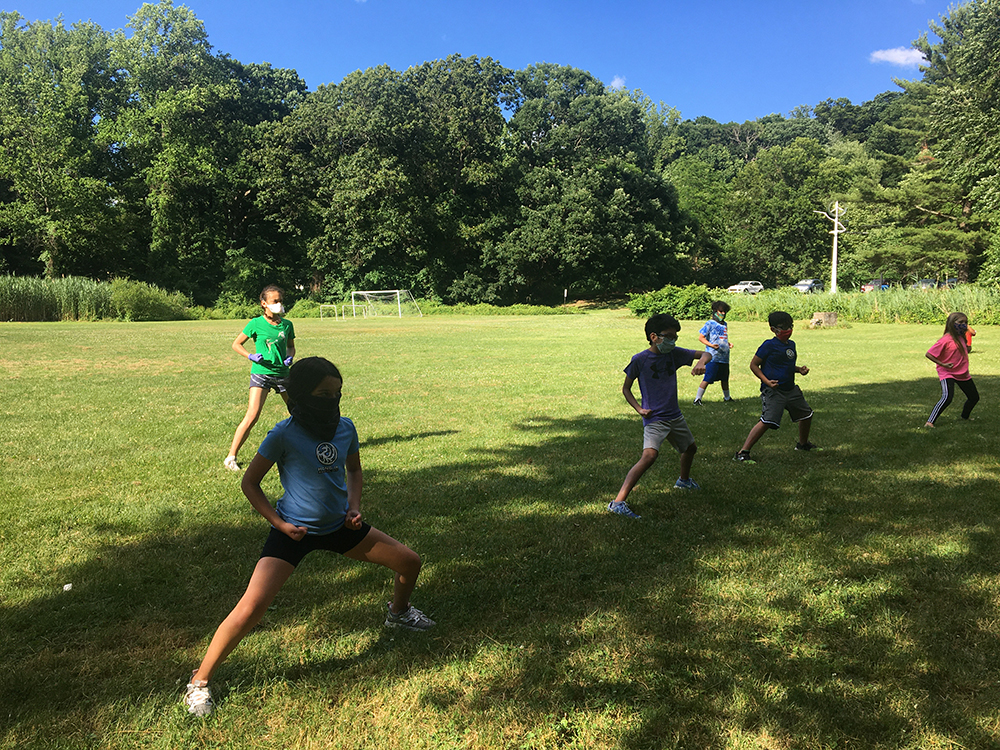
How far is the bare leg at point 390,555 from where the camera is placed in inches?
120

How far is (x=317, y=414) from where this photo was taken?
2871mm

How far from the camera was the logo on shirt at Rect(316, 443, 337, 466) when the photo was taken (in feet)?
9.52

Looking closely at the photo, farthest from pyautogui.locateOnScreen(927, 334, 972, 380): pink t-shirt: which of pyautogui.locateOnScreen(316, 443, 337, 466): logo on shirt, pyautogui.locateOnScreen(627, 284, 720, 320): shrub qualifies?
pyautogui.locateOnScreen(627, 284, 720, 320): shrub

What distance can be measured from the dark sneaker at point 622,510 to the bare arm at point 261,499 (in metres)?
2.97

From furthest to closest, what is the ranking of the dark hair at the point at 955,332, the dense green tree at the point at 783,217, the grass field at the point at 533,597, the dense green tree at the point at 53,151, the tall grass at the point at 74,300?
the dense green tree at the point at 783,217 → the dense green tree at the point at 53,151 → the tall grass at the point at 74,300 → the dark hair at the point at 955,332 → the grass field at the point at 533,597

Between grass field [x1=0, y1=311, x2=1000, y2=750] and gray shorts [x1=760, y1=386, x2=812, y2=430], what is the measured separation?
478mm

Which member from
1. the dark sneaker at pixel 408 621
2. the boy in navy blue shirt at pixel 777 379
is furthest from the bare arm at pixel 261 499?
the boy in navy blue shirt at pixel 777 379

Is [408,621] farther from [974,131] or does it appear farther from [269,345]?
[974,131]

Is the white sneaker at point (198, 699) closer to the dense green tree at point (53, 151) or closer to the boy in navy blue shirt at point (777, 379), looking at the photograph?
the boy in navy blue shirt at point (777, 379)

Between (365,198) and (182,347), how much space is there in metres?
32.0

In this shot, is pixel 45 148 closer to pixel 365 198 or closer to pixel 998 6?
pixel 365 198

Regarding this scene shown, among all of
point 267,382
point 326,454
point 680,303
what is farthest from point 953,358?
point 680,303

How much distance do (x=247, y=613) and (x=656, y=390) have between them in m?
3.55

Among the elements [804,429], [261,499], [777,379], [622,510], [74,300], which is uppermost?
[74,300]
